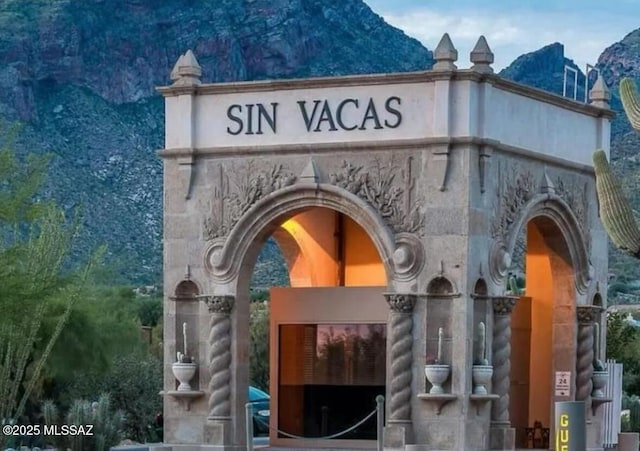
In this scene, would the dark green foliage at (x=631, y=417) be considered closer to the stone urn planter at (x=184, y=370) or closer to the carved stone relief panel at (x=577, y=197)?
the carved stone relief panel at (x=577, y=197)

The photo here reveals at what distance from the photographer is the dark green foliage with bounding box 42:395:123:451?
33406 mm

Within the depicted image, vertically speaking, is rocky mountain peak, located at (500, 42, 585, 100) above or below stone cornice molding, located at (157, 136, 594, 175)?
above

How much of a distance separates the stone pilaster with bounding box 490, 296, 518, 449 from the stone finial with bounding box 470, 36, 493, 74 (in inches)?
129

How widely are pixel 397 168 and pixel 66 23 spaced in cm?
8337

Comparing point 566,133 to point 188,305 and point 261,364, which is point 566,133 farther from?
point 261,364

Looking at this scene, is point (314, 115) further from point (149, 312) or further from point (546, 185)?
point (149, 312)

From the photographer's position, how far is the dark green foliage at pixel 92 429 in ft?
110

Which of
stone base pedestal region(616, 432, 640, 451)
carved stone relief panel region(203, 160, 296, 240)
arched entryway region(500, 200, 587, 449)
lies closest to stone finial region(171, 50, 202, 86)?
carved stone relief panel region(203, 160, 296, 240)

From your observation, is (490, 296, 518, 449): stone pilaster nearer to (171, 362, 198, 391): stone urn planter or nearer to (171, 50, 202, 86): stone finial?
(171, 362, 198, 391): stone urn planter

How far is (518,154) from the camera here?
28.8 meters

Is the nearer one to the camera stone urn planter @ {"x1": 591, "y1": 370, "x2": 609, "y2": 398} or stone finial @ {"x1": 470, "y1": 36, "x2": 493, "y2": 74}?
stone finial @ {"x1": 470, "y1": 36, "x2": 493, "y2": 74}

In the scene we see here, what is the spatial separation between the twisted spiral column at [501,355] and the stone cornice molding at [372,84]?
10.3 feet

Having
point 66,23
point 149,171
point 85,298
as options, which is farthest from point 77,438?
point 66,23

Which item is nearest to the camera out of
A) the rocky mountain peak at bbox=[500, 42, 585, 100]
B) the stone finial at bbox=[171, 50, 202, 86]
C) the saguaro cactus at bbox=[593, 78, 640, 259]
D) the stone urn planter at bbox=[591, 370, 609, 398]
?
the saguaro cactus at bbox=[593, 78, 640, 259]
